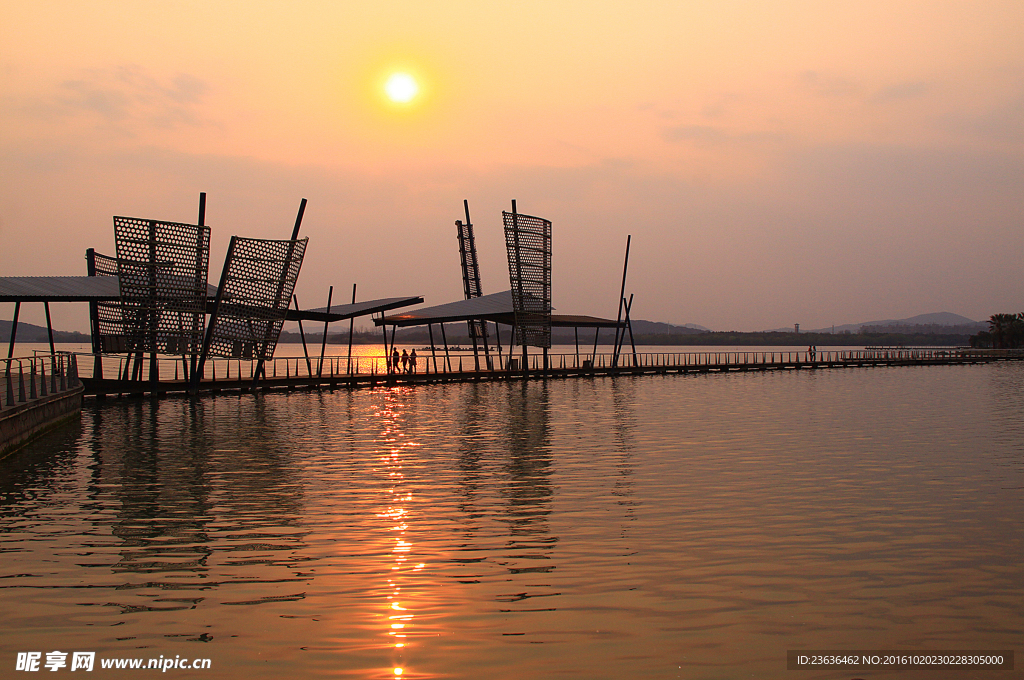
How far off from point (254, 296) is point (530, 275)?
1803 cm

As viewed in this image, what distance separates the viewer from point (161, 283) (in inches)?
1288

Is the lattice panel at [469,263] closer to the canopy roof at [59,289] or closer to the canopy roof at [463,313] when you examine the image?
the canopy roof at [463,313]

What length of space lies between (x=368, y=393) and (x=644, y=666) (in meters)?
36.2

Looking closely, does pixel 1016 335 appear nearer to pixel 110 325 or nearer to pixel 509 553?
pixel 110 325

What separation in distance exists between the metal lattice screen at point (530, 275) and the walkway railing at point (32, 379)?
23576mm

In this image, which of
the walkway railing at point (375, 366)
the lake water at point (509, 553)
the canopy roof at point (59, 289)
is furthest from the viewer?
the walkway railing at point (375, 366)

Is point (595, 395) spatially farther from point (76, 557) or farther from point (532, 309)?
point (76, 557)

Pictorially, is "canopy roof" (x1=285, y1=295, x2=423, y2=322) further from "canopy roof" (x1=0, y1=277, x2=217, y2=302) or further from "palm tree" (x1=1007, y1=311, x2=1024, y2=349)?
"palm tree" (x1=1007, y1=311, x2=1024, y2=349)

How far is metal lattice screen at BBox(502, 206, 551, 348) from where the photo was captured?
49.1 m

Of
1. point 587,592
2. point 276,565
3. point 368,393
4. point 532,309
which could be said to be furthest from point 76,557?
point 532,309

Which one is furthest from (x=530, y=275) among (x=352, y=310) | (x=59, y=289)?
(x=59, y=289)

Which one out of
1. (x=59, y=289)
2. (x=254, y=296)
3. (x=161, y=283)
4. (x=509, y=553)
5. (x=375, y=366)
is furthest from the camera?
(x=375, y=366)

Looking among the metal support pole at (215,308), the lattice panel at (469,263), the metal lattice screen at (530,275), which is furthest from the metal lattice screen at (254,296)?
the lattice panel at (469,263)

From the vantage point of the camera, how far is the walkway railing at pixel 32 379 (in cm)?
1967
